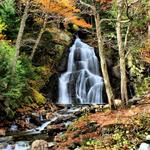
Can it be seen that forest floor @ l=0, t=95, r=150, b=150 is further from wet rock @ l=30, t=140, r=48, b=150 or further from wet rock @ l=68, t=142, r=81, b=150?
wet rock @ l=30, t=140, r=48, b=150

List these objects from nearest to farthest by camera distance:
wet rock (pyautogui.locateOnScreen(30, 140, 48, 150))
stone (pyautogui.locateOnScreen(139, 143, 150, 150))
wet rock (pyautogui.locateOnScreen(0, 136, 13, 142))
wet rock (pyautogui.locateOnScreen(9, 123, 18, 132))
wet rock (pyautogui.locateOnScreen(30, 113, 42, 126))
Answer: stone (pyautogui.locateOnScreen(139, 143, 150, 150))
wet rock (pyautogui.locateOnScreen(30, 140, 48, 150))
wet rock (pyautogui.locateOnScreen(0, 136, 13, 142))
wet rock (pyautogui.locateOnScreen(9, 123, 18, 132))
wet rock (pyautogui.locateOnScreen(30, 113, 42, 126))

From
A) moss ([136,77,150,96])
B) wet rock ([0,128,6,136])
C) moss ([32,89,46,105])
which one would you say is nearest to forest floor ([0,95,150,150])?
wet rock ([0,128,6,136])

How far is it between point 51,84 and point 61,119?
9334mm

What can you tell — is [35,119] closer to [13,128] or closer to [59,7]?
[13,128]

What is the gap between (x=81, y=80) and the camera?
26.6m

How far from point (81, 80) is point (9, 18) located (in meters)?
6.62

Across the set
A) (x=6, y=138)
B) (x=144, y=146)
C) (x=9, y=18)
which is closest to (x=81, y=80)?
(x=9, y=18)

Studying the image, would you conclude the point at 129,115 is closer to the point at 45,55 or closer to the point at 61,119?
the point at 61,119

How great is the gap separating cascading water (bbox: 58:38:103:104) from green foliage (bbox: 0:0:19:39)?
184 inches

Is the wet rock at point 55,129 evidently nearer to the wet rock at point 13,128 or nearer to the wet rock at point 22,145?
the wet rock at point 22,145

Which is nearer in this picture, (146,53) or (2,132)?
(2,132)

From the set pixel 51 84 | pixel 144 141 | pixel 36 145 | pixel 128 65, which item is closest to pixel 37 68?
pixel 51 84

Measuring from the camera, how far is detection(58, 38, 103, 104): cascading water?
25.3 metres

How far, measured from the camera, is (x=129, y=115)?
37.2 feet
